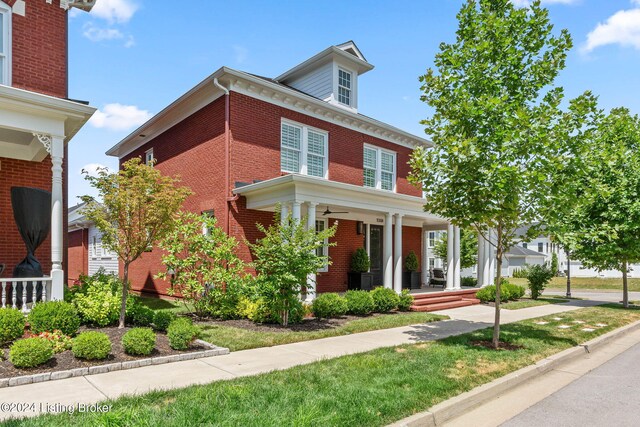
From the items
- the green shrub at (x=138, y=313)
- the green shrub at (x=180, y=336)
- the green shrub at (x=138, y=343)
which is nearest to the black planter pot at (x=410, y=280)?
the green shrub at (x=138, y=313)

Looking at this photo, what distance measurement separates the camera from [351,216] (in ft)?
51.3

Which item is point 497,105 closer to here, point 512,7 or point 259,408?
point 512,7

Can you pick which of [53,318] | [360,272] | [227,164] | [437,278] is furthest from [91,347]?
[437,278]

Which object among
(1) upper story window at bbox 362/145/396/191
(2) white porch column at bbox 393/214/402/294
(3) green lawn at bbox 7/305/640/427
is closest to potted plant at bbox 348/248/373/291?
(2) white porch column at bbox 393/214/402/294

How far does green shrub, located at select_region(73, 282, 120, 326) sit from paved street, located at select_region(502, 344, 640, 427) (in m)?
7.45

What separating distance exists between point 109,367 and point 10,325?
Result: 2123mm

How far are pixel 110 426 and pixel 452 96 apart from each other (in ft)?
24.7

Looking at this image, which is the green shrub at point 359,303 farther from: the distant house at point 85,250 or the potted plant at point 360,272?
the distant house at point 85,250

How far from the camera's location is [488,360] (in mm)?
6883

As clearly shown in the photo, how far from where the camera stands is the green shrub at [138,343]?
637 cm

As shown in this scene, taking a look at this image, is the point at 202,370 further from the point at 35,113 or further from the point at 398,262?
the point at 398,262

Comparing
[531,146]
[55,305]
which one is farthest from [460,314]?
[55,305]

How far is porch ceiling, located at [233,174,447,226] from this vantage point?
11.2 meters

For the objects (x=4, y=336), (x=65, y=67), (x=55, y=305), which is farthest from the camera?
(x=65, y=67)
